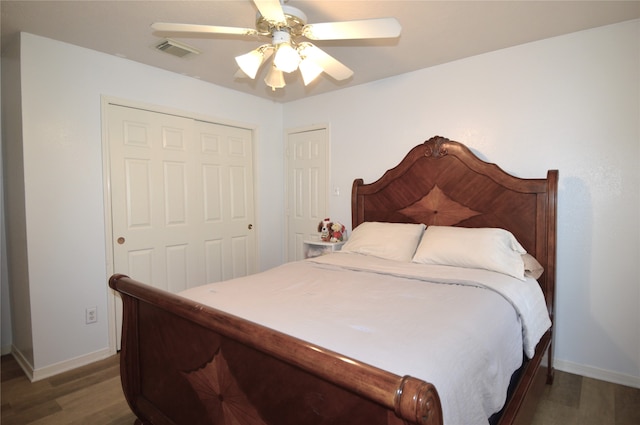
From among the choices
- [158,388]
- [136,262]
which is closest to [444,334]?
[158,388]

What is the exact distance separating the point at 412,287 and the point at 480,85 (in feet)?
5.96

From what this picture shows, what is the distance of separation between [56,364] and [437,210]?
312 centimetres

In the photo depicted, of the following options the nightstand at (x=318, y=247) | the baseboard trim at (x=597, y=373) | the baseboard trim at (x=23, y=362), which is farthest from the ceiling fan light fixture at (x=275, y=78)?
the baseboard trim at (x=597, y=373)

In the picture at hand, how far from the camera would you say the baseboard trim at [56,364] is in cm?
241

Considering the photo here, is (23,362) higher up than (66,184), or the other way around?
(66,184)

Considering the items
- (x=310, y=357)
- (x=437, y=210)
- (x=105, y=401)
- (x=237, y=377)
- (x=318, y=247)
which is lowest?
(x=105, y=401)

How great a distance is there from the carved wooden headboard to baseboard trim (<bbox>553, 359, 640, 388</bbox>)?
1.60ft

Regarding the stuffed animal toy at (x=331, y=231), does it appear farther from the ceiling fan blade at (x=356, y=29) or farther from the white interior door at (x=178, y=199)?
the ceiling fan blade at (x=356, y=29)

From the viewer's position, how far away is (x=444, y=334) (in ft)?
4.23

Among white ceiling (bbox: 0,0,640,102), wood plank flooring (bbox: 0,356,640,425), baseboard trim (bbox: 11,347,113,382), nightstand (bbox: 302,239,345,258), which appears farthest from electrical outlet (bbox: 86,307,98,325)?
white ceiling (bbox: 0,0,640,102)

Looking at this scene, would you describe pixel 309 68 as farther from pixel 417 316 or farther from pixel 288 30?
pixel 417 316

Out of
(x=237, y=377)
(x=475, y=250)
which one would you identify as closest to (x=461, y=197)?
(x=475, y=250)

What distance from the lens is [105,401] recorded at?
216cm

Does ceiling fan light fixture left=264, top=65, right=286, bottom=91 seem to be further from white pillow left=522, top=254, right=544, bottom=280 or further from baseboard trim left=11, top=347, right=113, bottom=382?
baseboard trim left=11, top=347, right=113, bottom=382
